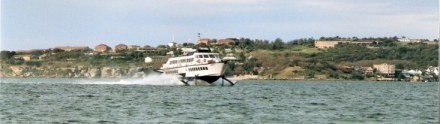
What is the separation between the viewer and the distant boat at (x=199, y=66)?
100 m

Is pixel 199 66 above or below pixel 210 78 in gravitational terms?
above

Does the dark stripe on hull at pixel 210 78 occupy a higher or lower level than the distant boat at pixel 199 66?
lower

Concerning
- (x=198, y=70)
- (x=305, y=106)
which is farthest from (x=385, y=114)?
(x=198, y=70)

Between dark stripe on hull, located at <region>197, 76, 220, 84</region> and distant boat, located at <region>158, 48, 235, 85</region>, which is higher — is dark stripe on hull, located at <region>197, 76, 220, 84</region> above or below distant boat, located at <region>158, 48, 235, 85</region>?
below

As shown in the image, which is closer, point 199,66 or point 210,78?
point 199,66

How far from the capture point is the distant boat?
100 metres

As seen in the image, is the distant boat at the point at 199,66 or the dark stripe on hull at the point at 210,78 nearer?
the distant boat at the point at 199,66

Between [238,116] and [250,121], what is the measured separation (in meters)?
3.63

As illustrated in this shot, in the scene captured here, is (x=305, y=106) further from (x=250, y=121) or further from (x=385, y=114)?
(x=250, y=121)

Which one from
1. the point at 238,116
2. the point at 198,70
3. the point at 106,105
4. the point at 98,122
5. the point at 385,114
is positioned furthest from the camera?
the point at 198,70

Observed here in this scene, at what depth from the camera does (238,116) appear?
167 ft

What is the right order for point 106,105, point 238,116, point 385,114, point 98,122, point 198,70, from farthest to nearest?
point 198,70
point 106,105
point 385,114
point 238,116
point 98,122

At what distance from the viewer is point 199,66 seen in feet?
333

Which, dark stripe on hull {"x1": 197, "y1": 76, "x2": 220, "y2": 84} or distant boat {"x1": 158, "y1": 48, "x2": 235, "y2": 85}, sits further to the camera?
dark stripe on hull {"x1": 197, "y1": 76, "x2": 220, "y2": 84}
